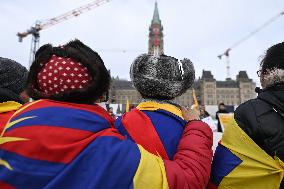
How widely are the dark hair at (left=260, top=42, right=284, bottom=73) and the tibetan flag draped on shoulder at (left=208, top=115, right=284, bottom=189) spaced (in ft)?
1.42

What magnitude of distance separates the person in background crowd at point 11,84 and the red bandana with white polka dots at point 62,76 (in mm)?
1015

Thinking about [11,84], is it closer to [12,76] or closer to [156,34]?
[12,76]

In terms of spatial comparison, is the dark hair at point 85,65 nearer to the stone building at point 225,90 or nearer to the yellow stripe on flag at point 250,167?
the yellow stripe on flag at point 250,167

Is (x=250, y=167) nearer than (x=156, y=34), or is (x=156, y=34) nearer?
(x=250, y=167)

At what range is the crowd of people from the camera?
4.93ft

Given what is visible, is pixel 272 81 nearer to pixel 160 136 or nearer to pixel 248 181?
pixel 248 181

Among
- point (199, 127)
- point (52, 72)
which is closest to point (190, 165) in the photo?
point (199, 127)

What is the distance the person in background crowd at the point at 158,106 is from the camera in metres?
1.94

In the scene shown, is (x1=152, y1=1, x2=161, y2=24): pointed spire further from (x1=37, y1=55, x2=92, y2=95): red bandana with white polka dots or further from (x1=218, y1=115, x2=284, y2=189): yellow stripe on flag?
(x1=37, y1=55, x2=92, y2=95): red bandana with white polka dots

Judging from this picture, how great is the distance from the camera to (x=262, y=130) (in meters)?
1.93

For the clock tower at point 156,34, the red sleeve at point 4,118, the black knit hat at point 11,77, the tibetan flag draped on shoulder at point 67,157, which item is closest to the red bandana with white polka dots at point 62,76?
the tibetan flag draped on shoulder at point 67,157

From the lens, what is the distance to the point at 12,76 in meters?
2.86

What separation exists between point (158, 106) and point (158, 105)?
0.5 inches

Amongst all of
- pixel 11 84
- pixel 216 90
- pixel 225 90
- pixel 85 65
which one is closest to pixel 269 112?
pixel 85 65
